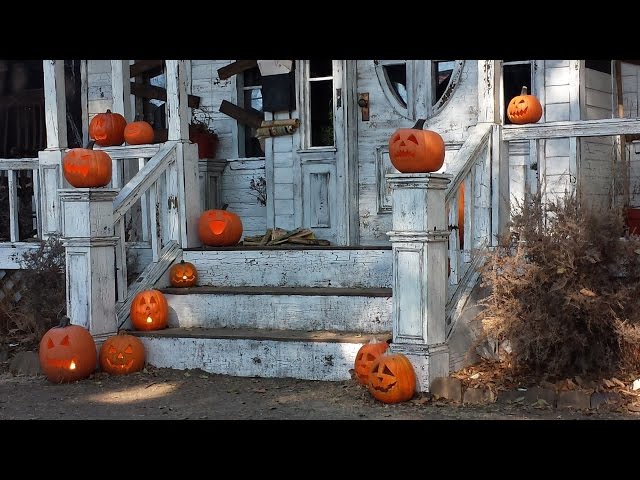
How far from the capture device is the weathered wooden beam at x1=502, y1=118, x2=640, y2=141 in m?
6.39

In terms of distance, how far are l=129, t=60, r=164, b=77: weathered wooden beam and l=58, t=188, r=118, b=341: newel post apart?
4.15 meters

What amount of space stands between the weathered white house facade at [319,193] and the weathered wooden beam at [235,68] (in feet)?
0.08

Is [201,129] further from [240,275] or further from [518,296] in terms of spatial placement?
[518,296]

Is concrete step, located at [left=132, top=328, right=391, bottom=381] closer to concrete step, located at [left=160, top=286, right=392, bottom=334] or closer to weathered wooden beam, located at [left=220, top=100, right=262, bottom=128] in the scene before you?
concrete step, located at [left=160, top=286, right=392, bottom=334]

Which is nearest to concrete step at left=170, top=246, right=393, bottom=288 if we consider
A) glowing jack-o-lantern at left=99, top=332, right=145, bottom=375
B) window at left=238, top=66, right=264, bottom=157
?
glowing jack-o-lantern at left=99, top=332, right=145, bottom=375

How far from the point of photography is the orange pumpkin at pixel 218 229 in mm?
7977

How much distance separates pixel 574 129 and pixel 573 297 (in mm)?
1655

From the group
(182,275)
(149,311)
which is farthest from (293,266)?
(149,311)

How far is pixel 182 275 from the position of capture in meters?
7.54

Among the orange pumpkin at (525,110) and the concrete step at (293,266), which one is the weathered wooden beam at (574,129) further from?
the concrete step at (293,266)

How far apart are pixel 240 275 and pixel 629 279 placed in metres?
3.23

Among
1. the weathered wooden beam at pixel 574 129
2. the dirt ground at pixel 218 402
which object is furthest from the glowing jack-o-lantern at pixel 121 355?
the weathered wooden beam at pixel 574 129

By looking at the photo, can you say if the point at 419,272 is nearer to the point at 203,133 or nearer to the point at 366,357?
the point at 366,357
